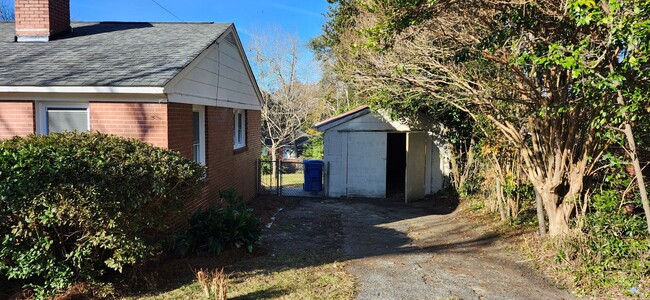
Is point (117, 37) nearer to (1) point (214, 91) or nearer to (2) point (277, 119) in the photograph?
(1) point (214, 91)

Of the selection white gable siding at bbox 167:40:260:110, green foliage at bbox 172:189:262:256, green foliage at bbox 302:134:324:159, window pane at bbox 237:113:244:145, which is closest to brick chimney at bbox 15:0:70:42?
white gable siding at bbox 167:40:260:110

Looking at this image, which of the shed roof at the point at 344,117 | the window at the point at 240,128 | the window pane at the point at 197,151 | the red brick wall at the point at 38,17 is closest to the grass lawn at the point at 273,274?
the window pane at the point at 197,151

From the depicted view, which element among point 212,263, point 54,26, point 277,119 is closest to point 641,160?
point 212,263

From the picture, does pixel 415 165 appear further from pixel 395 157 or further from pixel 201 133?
pixel 201 133

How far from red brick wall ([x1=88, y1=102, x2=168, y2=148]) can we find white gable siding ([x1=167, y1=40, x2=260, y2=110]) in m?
0.41

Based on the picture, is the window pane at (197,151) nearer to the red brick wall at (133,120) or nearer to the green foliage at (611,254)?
the red brick wall at (133,120)

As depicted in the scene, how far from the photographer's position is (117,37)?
9867mm

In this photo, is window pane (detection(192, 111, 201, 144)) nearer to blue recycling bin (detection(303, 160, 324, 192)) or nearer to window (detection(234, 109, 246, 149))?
window (detection(234, 109, 246, 149))

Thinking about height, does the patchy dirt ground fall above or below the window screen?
below

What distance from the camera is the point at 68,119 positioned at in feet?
24.3

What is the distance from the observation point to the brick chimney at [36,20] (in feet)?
31.4

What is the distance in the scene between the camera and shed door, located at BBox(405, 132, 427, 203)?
13477 millimetres

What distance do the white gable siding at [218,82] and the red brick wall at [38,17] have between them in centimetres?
367

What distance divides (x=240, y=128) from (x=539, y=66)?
8.62 meters
